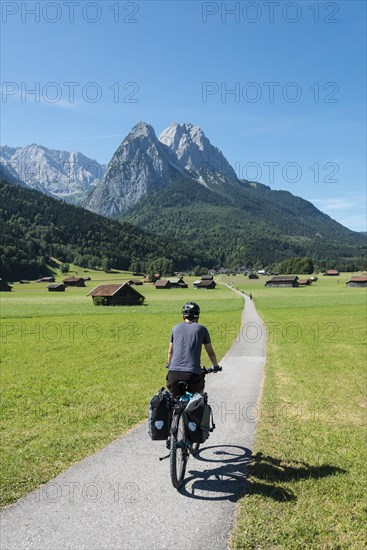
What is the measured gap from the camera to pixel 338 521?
7.01m

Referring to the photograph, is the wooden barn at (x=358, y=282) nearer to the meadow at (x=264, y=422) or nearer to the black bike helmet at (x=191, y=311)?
the meadow at (x=264, y=422)

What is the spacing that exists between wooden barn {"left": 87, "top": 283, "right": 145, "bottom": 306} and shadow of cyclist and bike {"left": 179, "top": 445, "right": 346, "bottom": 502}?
73.2 meters

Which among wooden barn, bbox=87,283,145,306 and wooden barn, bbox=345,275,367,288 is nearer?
wooden barn, bbox=87,283,145,306

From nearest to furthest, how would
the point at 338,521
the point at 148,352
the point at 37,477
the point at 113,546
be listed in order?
the point at 113,546
the point at 338,521
the point at 37,477
the point at 148,352

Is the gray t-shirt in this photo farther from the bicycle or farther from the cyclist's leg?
the bicycle

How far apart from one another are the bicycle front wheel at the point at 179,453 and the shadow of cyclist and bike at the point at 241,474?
0.80 ft

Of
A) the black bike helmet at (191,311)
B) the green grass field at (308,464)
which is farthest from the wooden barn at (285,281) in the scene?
the black bike helmet at (191,311)

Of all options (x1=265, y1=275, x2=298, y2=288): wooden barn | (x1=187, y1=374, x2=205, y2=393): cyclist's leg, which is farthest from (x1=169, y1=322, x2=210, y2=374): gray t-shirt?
(x1=265, y1=275, x2=298, y2=288): wooden barn

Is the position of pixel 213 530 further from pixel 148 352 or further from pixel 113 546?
pixel 148 352

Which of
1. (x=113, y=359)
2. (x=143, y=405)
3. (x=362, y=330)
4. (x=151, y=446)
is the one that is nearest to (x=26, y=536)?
(x=151, y=446)

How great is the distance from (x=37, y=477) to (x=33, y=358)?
59.5ft

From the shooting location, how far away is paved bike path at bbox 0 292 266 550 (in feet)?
20.7

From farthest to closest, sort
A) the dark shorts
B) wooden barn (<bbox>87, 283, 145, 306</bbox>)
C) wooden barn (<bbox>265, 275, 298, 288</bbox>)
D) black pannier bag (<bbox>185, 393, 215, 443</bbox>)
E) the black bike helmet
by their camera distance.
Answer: wooden barn (<bbox>265, 275, 298, 288</bbox>) < wooden barn (<bbox>87, 283, 145, 306</bbox>) < the black bike helmet < the dark shorts < black pannier bag (<bbox>185, 393, 215, 443</bbox>)

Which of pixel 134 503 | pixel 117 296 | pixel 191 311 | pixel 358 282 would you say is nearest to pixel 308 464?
pixel 134 503
